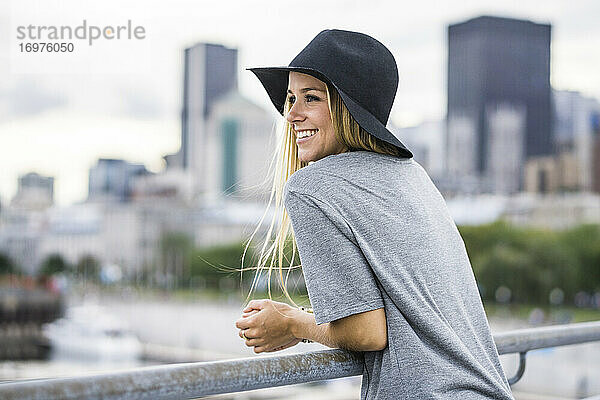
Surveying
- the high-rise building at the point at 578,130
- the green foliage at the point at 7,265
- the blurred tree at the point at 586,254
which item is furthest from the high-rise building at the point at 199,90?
the blurred tree at the point at 586,254

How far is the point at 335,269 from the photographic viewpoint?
111cm

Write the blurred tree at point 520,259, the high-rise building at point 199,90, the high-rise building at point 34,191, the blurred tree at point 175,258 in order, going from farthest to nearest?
the high-rise building at point 199,90
the high-rise building at point 34,191
the blurred tree at point 175,258
the blurred tree at point 520,259

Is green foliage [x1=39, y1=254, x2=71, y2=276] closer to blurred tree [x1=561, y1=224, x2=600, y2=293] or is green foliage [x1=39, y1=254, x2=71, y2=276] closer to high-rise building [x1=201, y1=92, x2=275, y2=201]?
high-rise building [x1=201, y1=92, x2=275, y2=201]

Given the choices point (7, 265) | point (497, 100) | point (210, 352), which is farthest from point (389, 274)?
point (497, 100)

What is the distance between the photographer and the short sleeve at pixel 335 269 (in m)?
1.11

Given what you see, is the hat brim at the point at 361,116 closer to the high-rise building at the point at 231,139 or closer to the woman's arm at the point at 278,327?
the woman's arm at the point at 278,327

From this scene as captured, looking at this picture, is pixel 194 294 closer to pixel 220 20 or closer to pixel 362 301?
pixel 220 20

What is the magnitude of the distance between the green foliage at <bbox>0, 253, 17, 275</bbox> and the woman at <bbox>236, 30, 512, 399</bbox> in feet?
189

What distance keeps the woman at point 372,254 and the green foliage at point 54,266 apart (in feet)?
192

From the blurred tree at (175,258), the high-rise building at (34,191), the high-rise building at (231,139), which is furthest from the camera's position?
the high-rise building at (231,139)

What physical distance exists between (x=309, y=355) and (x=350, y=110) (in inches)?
13.5

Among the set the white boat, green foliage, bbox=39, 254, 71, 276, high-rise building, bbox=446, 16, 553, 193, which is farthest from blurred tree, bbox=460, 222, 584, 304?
green foliage, bbox=39, 254, 71, 276

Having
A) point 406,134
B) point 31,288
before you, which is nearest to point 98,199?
point 31,288

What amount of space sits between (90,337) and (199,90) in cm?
2105
